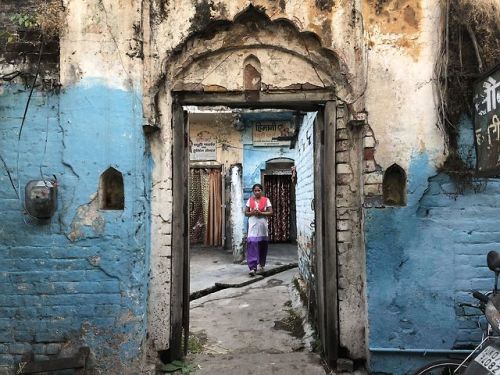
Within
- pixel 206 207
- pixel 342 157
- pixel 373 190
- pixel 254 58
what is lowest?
pixel 206 207

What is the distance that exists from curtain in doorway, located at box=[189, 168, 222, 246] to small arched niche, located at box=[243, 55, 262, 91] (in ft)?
27.7

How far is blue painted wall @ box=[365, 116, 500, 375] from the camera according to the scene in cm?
343

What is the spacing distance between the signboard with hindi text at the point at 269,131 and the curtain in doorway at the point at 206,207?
1.61 meters

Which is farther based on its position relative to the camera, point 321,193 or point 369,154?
point 321,193

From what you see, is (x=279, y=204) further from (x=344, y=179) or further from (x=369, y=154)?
Answer: (x=369, y=154)

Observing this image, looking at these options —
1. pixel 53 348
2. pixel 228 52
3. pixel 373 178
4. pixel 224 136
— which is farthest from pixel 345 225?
pixel 224 136

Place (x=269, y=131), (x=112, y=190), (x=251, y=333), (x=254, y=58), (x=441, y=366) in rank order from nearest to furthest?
1. (x=441, y=366)
2. (x=112, y=190)
3. (x=254, y=58)
4. (x=251, y=333)
5. (x=269, y=131)

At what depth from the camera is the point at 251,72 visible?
3.89 m

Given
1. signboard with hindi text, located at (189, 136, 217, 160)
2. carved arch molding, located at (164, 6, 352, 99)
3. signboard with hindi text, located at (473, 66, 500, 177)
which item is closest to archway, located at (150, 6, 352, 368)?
carved arch molding, located at (164, 6, 352, 99)

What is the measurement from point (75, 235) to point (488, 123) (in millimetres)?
3228

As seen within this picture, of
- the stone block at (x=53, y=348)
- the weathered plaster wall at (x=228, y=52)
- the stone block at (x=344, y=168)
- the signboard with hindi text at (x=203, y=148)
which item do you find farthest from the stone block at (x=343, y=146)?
the signboard with hindi text at (x=203, y=148)

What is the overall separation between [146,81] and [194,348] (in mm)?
2782

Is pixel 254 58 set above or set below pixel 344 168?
above

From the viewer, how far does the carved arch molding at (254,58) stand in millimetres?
3754
